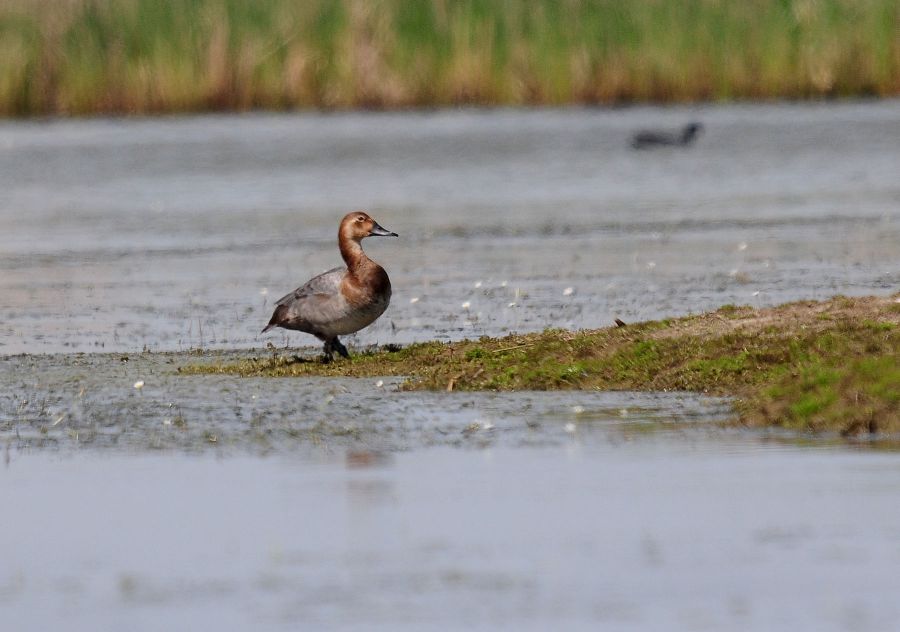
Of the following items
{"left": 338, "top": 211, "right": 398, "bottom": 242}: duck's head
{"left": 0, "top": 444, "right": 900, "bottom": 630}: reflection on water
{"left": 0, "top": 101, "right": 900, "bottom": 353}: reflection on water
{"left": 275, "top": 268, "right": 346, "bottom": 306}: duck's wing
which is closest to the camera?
{"left": 0, "top": 444, "right": 900, "bottom": 630}: reflection on water

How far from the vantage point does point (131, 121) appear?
115 feet

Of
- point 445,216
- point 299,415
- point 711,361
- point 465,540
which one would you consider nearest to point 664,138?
point 445,216

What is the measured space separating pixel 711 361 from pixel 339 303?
8.36 ft

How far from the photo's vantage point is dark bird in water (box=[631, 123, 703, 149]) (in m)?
29.3

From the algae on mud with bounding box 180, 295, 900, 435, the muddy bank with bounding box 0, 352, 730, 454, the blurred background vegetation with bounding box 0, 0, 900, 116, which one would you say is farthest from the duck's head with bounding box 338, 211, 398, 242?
the blurred background vegetation with bounding box 0, 0, 900, 116

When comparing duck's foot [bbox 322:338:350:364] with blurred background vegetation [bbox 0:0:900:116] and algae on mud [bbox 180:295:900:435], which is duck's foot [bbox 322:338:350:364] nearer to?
algae on mud [bbox 180:295:900:435]

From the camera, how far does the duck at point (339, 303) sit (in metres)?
12.6

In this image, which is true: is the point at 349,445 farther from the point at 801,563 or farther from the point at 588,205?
the point at 588,205

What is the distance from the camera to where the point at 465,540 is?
7645mm

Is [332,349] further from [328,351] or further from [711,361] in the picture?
[711,361]

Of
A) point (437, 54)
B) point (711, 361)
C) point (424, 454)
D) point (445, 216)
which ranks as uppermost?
point (437, 54)

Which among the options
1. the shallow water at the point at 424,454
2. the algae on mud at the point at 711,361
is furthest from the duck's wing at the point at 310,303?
the shallow water at the point at 424,454

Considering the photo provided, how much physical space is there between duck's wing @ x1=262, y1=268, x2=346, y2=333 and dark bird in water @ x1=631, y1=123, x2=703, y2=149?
55.0 ft

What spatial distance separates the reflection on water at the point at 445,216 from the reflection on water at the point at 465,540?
490cm
